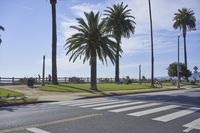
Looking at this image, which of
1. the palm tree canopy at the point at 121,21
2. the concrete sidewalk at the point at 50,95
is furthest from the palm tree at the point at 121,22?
the concrete sidewalk at the point at 50,95

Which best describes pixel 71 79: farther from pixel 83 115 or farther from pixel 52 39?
pixel 83 115

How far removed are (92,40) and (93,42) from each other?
33 cm

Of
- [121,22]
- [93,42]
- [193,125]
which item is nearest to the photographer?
[193,125]

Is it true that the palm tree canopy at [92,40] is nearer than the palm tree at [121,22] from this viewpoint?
Yes

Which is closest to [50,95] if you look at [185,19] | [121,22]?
[121,22]

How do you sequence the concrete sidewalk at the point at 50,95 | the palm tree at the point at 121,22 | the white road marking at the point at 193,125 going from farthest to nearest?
the palm tree at the point at 121,22
the concrete sidewalk at the point at 50,95
the white road marking at the point at 193,125

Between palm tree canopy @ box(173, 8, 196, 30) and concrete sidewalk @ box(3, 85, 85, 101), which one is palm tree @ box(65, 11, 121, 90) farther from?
palm tree canopy @ box(173, 8, 196, 30)

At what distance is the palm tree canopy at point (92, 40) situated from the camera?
129ft

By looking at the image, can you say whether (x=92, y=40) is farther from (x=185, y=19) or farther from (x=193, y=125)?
(x=185, y=19)

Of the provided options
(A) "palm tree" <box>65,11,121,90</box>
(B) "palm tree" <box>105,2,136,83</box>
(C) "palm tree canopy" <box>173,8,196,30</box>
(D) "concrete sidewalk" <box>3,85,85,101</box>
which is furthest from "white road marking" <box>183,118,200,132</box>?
(C) "palm tree canopy" <box>173,8,196,30</box>

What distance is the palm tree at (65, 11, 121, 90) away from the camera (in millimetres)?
39406

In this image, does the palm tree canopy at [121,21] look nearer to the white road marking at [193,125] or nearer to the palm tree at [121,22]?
the palm tree at [121,22]

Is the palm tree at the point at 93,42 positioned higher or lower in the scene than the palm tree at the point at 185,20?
lower

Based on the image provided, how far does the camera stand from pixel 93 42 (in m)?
39.1
